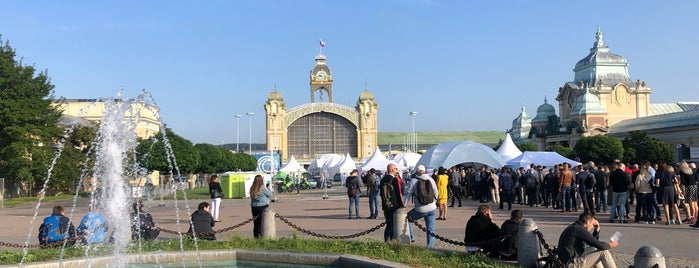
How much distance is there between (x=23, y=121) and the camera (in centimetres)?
4056

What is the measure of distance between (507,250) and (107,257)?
6.65 metres

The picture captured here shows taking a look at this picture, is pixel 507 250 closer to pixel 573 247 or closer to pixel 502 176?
pixel 573 247

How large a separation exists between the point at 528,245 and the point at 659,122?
89863 millimetres

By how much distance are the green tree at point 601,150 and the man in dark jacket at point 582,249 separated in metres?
70.6

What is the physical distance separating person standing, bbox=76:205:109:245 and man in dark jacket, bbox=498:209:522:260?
7292mm

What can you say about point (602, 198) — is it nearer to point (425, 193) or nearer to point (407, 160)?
point (425, 193)

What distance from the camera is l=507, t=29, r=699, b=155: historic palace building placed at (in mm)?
100250

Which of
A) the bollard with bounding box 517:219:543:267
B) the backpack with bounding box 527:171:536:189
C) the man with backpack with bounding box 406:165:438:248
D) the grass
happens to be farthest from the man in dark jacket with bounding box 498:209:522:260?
the backpack with bounding box 527:171:536:189

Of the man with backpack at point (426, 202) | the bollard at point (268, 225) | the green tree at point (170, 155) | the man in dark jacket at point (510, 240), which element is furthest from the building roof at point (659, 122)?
the man in dark jacket at point (510, 240)

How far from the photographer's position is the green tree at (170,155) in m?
59.5

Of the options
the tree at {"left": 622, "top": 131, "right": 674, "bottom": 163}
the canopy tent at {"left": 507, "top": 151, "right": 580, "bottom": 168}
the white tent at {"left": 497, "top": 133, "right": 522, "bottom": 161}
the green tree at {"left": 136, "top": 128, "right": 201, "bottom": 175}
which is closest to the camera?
the canopy tent at {"left": 507, "top": 151, "right": 580, "bottom": 168}

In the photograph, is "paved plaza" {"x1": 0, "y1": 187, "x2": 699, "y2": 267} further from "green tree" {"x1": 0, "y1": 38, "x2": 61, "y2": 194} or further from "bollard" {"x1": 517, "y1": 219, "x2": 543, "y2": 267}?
"green tree" {"x1": 0, "y1": 38, "x2": 61, "y2": 194}

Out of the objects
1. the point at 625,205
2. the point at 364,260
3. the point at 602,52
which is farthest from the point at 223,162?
the point at 364,260

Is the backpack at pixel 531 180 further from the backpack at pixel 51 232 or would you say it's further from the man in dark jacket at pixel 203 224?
the backpack at pixel 51 232
